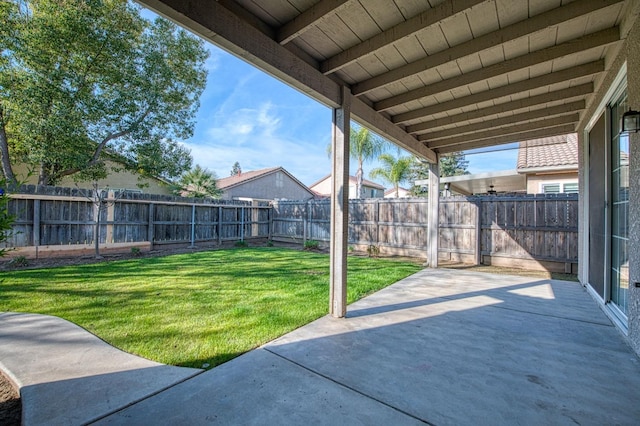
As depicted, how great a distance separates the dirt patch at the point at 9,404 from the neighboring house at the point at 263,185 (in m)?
17.5

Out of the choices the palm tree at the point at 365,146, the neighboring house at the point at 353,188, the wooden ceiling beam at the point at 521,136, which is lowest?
the wooden ceiling beam at the point at 521,136

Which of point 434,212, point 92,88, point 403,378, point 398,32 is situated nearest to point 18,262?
point 92,88

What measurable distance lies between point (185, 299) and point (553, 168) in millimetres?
9541

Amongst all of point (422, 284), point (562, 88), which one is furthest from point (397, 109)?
point (422, 284)

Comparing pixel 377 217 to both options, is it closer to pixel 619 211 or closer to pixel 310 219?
pixel 310 219

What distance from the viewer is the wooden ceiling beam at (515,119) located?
4180mm

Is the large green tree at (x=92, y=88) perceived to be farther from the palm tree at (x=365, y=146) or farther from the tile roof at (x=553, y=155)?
the tile roof at (x=553, y=155)

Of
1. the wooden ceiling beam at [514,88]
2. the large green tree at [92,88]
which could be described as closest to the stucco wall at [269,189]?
the large green tree at [92,88]

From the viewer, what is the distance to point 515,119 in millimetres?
4504

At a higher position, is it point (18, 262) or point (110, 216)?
point (110, 216)

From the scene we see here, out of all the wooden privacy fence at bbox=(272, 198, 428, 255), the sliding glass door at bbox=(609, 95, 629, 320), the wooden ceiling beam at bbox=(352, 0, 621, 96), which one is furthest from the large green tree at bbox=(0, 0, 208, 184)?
the sliding glass door at bbox=(609, 95, 629, 320)

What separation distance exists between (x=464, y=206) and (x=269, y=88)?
15.8m

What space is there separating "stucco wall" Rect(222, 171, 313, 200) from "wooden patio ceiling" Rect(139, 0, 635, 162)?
58.1ft

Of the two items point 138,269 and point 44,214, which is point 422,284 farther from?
point 44,214
